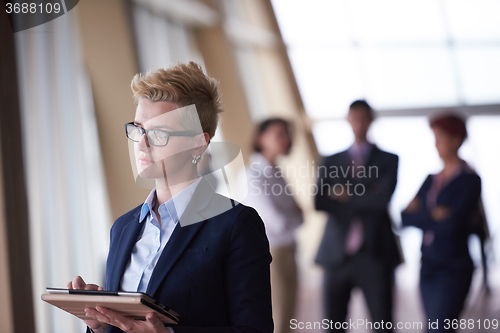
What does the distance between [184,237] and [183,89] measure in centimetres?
37

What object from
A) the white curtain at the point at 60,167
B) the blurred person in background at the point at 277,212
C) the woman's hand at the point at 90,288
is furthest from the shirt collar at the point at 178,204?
the white curtain at the point at 60,167

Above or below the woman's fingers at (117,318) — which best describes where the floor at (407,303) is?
below

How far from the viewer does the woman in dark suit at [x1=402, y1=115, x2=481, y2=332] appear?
9.71ft

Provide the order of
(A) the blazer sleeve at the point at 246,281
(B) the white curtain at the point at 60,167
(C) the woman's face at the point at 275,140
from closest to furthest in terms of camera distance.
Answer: (A) the blazer sleeve at the point at 246,281, (B) the white curtain at the point at 60,167, (C) the woman's face at the point at 275,140

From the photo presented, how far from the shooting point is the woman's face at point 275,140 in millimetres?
3248

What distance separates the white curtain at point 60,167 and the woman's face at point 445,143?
2324 millimetres

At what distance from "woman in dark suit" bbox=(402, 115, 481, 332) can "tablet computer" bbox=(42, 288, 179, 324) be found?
7.98 feet

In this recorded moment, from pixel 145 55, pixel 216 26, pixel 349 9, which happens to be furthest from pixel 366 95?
pixel 145 55

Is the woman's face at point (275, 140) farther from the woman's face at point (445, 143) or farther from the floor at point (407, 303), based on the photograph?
the woman's face at point (445, 143)

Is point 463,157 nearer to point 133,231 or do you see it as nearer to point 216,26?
point 216,26

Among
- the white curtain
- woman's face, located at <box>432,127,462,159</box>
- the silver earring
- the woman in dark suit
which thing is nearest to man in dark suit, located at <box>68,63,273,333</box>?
the silver earring

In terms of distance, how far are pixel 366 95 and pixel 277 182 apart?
914mm

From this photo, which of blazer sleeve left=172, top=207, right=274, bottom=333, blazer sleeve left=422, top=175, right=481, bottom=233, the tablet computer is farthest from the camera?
blazer sleeve left=422, top=175, right=481, bottom=233

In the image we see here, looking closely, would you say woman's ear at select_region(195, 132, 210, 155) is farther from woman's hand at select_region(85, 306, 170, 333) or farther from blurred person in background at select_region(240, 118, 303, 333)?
blurred person in background at select_region(240, 118, 303, 333)
